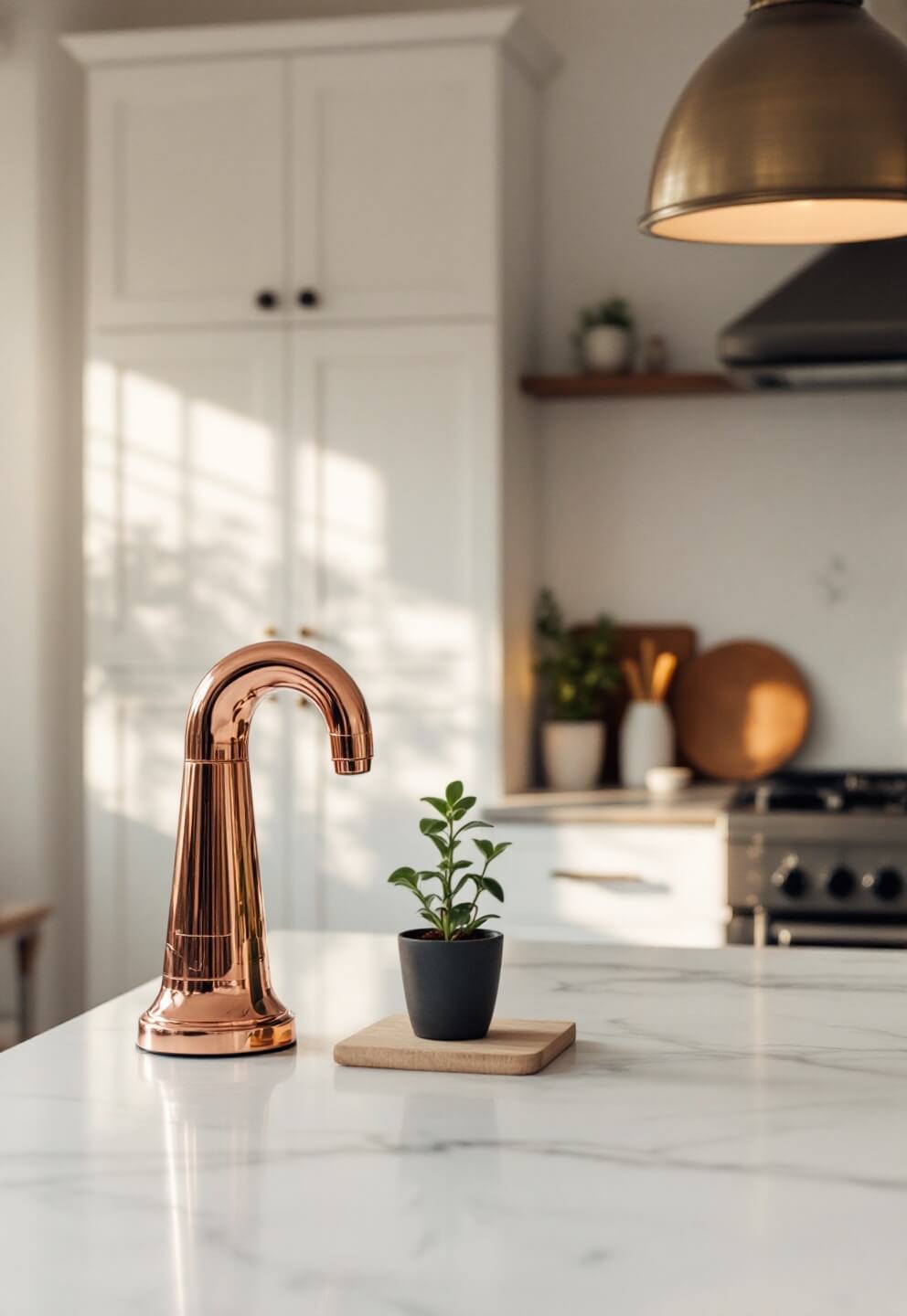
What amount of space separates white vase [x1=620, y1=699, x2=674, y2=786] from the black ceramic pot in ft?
7.57

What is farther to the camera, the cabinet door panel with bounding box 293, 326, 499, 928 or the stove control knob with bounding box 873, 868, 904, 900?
the cabinet door panel with bounding box 293, 326, 499, 928

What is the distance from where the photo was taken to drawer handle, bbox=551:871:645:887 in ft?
10.2

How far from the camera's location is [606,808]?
3150mm

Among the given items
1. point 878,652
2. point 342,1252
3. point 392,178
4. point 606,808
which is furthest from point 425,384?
point 342,1252

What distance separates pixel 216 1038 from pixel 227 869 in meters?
0.13

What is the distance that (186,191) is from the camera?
3.42m

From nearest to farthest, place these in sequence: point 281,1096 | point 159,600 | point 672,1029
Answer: point 281,1096
point 672,1029
point 159,600

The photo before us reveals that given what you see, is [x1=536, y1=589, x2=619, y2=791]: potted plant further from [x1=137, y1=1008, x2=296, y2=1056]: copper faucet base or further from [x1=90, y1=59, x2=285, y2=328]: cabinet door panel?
[x1=137, y1=1008, x2=296, y2=1056]: copper faucet base

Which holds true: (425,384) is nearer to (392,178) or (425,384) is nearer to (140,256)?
(392,178)

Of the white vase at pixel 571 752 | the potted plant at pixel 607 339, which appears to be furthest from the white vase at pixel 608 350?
the white vase at pixel 571 752

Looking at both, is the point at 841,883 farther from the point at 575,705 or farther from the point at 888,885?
the point at 575,705

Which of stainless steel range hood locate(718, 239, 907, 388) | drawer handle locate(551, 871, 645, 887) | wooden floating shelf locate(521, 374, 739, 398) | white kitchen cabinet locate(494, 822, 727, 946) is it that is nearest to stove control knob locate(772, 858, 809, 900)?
white kitchen cabinet locate(494, 822, 727, 946)

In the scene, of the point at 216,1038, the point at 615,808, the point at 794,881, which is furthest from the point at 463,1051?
the point at 615,808

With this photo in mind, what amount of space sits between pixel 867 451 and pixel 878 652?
450 mm
